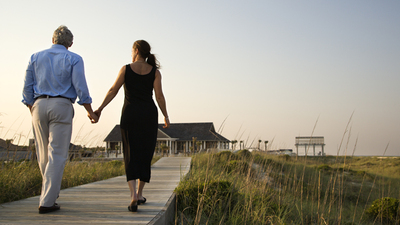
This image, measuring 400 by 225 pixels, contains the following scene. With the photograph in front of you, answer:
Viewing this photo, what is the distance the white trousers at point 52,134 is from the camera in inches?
109

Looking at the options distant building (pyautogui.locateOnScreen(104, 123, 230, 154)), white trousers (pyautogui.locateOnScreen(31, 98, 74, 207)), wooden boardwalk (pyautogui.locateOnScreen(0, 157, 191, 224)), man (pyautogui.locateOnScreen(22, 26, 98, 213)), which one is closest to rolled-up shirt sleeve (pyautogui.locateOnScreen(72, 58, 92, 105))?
man (pyautogui.locateOnScreen(22, 26, 98, 213))

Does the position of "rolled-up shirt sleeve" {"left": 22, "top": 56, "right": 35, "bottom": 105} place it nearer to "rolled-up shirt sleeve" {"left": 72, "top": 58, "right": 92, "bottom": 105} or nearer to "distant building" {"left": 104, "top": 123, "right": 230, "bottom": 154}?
"rolled-up shirt sleeve" {"left": 72, "top": 58, "right": 92, "bottom": 105}

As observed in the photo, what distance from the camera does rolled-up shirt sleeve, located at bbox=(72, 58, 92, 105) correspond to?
2.88 metres

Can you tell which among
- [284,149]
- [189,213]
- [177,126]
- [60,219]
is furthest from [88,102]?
[177,126]

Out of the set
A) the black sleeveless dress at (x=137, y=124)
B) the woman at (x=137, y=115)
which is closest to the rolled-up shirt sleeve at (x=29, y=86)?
the woman at (x=137, y=115)

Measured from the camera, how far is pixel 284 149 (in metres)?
5.89

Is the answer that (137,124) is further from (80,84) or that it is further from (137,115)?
(80,84)

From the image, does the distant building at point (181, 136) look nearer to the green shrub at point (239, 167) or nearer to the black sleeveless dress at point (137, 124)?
the green shrub at point (239, 167)

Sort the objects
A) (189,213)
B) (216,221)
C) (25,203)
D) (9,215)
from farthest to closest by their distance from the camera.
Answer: (189,213) → (216,221) → (25,203) → (9,215)

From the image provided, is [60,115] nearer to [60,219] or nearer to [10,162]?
[60,219]

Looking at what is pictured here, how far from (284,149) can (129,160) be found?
12.1 feet

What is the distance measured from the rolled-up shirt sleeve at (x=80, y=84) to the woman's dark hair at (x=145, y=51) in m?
0.63

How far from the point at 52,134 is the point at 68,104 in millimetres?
318

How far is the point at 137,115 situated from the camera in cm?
304
